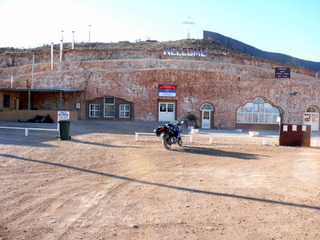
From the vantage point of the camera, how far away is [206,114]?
29859 mm

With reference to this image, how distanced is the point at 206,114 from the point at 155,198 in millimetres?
24519

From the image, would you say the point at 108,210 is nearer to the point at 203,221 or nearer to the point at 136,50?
the point at 203,221

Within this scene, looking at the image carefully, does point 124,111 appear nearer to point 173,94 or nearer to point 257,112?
point 173,94

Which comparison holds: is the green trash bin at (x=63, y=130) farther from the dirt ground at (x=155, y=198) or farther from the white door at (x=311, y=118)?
the white door at (x=311, y=118)

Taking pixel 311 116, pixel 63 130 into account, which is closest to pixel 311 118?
pixel 311 116

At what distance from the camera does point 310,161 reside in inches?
429

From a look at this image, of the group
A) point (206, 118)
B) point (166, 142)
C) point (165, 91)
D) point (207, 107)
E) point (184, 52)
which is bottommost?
point (166, 142)

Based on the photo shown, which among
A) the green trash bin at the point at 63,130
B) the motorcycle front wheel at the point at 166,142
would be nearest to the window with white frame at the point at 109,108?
the green trash bin at the point at 63,130

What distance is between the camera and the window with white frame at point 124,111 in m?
30.3

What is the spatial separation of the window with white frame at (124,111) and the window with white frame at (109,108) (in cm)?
77

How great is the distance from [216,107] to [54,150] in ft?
66.5

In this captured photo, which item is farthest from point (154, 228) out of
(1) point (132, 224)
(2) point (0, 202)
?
(2) point (0, 202)

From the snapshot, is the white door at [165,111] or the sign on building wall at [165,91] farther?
the white door at [165,111]

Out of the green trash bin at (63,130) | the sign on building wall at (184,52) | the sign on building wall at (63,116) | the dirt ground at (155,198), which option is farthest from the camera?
the sign on building wall at (184,52)
